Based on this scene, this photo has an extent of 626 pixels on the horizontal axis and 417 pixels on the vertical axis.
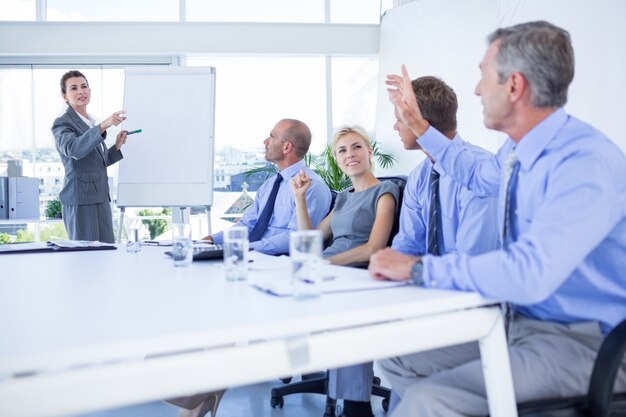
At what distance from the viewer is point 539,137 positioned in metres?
1.55

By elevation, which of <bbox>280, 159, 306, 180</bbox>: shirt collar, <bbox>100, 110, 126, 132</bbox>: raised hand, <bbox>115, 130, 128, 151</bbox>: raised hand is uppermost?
<bbox>100, 110, 126, 132</bbox>: raised hand

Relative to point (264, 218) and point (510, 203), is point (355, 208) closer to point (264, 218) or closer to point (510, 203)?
point (264, 218)

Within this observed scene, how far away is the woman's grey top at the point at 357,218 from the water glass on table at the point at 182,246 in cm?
84

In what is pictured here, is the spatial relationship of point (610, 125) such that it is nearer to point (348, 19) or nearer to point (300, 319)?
point (300, 319)

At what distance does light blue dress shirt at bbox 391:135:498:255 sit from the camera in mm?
2160

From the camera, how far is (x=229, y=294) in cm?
142

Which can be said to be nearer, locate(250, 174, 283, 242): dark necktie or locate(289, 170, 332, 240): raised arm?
locate(289, 170, 332, 240): raised arm

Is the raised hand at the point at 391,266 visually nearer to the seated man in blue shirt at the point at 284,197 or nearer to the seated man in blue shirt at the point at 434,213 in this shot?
the seated man in blue shirt at the point at 434,213

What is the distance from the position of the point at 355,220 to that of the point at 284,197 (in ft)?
2.02

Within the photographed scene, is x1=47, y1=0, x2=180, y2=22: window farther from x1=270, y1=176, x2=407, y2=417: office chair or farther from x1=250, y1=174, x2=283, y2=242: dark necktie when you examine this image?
x1=270, y1=176, x2=407, y2=417: office chair

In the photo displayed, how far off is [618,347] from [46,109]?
6.70 meters

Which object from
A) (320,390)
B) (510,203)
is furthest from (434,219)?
(320,390)

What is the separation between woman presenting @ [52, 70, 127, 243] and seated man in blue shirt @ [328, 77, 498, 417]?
104 inches

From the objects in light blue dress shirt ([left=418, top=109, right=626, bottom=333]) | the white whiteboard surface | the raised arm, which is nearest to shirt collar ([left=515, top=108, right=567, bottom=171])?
light blue dress shirt ([left=418, top=109, right=626, bottom=333])
